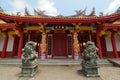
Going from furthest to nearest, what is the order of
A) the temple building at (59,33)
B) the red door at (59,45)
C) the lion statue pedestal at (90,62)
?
the red door at (59,45) → the temple building at (59,33) → the lion statue pedestal at (90,62)

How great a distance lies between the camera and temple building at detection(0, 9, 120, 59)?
31.5ft

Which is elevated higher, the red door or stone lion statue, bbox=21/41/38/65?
the red door

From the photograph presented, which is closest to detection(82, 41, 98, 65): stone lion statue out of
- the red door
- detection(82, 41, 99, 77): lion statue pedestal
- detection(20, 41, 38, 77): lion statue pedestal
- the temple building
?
detection(82, 41, 99, 77): lion statue pedestal

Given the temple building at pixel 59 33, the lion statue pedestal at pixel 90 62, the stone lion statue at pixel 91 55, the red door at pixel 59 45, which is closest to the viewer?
the lion statue pedestal at pixel 90 62

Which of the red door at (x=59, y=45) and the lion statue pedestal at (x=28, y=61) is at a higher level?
the red door at (x=59, y=45)

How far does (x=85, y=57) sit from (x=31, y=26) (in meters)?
6.06

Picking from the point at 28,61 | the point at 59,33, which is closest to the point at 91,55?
the point at 28,61

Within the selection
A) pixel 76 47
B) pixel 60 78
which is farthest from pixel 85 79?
pixel 76 47

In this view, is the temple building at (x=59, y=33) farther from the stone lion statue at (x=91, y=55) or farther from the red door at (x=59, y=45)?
the stone lion statue at (x=91, y=55)

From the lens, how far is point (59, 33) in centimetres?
1117

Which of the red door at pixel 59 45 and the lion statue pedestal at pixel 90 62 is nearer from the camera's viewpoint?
the lion statue pedestal at pixel 90 62

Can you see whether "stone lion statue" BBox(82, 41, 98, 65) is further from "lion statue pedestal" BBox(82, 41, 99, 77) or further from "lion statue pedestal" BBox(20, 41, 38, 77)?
"lion statue pedestal" BBox(20, 41, 38, 77)

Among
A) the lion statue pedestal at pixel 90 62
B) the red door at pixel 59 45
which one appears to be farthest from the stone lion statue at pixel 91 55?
the red door at pixel 59 45

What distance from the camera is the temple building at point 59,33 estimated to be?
9602 mm
